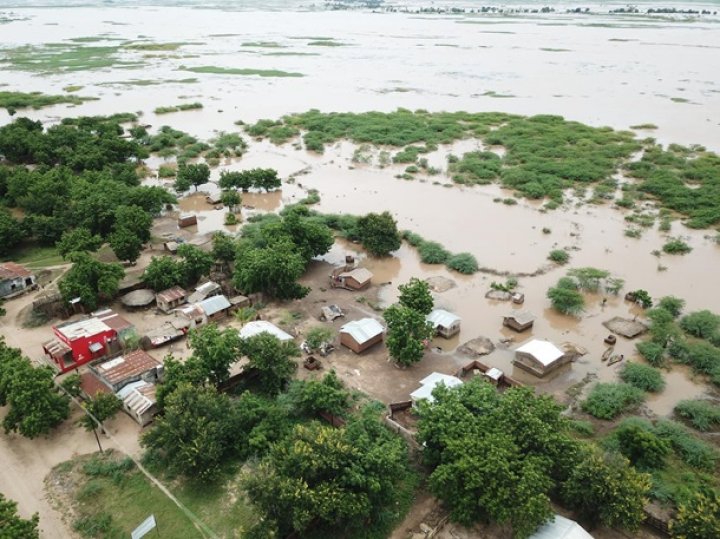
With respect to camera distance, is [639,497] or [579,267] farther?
[579,267]

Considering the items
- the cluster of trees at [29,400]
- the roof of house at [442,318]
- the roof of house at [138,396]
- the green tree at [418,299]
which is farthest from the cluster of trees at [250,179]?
the cluster of trees at [29,400]

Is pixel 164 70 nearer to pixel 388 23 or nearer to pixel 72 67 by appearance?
pixel 72 67

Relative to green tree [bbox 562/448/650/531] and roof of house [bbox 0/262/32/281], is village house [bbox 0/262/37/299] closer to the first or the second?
roof of house [bbox 0/262/32/281]

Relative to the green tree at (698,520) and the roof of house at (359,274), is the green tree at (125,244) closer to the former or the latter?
the roof of house at (359,274)

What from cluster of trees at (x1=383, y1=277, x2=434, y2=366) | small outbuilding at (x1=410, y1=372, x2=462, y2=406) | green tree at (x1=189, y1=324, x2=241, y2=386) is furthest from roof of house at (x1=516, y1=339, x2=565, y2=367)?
green tree at (x1=189, y1=324, x2=241, y2=386)

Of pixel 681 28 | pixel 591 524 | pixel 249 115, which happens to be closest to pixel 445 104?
pixel 249 115

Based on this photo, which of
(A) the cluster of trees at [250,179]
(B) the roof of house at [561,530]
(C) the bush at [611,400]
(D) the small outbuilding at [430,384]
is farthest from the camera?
(A) the cluster of trees at [250,179]
